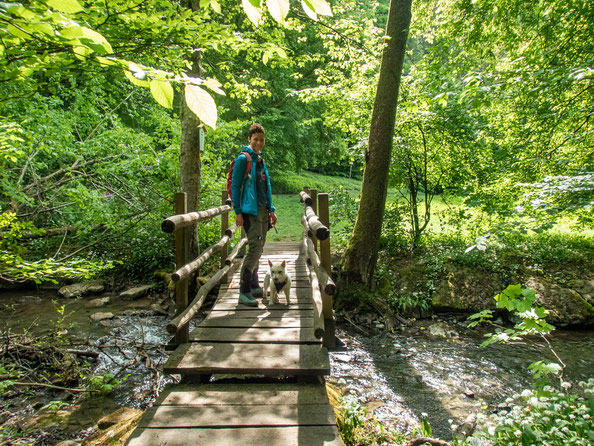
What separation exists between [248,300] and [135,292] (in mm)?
4062

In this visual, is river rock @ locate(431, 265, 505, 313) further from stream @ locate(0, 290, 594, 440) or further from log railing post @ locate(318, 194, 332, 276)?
log railing post @ locate(318, 194, 332, 276)

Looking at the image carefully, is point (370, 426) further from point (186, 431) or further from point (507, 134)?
point (507, 134)

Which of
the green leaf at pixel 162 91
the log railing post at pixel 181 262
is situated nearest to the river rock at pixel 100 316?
the log railing post at pixel 181 262

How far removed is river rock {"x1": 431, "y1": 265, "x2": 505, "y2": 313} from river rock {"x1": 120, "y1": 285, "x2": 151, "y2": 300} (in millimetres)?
6205

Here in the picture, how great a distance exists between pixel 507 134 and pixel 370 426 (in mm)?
7395

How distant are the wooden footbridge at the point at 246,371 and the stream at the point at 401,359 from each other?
113 centimetres

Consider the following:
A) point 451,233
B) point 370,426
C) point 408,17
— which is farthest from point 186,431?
point 451,233

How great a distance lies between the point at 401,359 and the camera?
16.6 ft

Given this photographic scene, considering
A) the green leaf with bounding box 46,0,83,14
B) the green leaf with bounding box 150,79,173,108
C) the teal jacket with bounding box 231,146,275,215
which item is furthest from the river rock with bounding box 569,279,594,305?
the green leaf with bounding box 46,0,83,14

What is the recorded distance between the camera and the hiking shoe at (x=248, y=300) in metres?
4.52

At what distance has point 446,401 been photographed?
401 centimetres

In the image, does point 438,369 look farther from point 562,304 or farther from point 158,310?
point 158,310

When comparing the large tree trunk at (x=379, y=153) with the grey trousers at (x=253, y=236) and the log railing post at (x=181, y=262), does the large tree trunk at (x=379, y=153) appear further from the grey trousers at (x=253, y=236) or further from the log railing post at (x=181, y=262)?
the log railing post at (x=181, y=262)

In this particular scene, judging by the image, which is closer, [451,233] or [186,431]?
[186,431]
